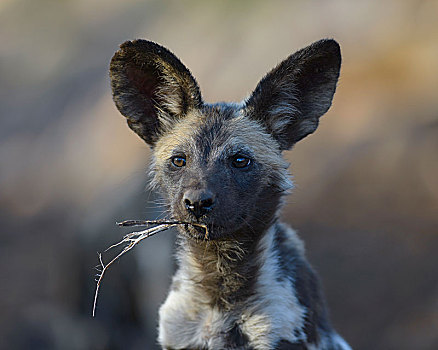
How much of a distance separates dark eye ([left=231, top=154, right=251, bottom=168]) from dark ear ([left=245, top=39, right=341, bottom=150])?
349 mm

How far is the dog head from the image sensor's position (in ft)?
12.1

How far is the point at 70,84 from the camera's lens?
1669cm

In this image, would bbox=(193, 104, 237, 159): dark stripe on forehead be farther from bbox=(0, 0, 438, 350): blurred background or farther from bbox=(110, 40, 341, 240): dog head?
bbox=(0, 0, 438, 350): blurred background

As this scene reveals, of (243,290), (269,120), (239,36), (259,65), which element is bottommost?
(243,290)

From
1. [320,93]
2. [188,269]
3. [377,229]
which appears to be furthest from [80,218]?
[320,93]

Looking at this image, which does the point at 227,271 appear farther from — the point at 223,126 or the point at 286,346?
the point at 223,126

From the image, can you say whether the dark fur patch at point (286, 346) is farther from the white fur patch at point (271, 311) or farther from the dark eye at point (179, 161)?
the dark eye at point (179, 161)

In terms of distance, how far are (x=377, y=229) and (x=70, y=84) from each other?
998 cm

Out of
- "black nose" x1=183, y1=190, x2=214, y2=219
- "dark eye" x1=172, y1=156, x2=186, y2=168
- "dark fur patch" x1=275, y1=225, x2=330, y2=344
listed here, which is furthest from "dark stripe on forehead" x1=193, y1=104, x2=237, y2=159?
"dark fur patch" x1=275, y1=225, x2=330, y2=344

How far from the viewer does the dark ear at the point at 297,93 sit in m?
3.85

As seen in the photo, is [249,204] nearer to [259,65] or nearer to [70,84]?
[259,65]

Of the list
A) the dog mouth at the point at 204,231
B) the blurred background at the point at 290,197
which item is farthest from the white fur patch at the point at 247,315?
the blurred background at the point at 290,197

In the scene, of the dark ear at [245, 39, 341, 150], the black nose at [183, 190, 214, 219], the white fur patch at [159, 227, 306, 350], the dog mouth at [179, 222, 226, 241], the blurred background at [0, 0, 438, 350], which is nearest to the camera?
the black nose at [183, 190, 214, 219]

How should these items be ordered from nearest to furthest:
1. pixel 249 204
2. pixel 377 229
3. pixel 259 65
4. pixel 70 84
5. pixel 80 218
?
pixel 249 204 → pixel 80 218 → pixel 377 229 → pixel 259 65 → pixel 70 84
